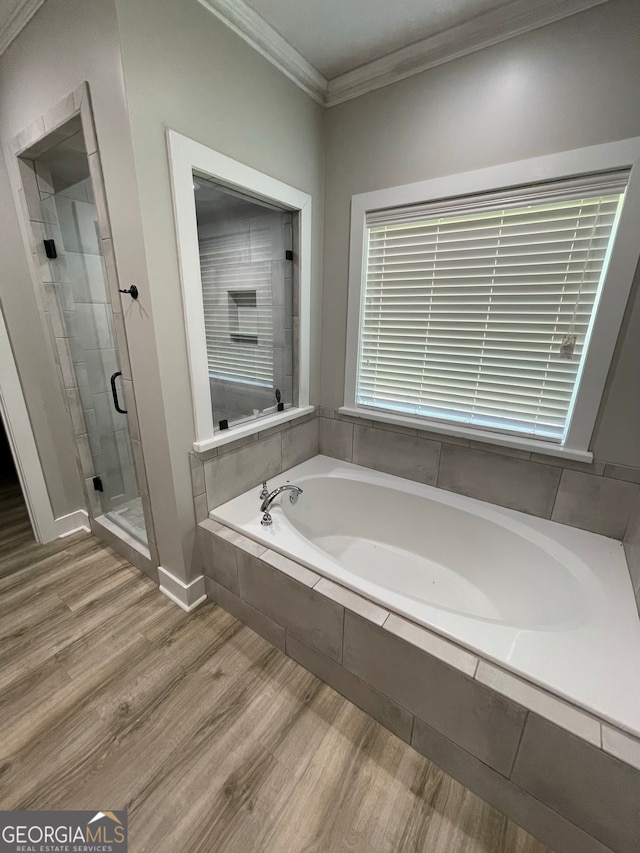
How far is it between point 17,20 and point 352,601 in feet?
8.49

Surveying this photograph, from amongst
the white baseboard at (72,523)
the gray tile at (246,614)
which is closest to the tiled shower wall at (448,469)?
the gray tile at (246,614)

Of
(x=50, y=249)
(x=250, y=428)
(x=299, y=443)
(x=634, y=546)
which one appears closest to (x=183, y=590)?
(x=250, y=428)

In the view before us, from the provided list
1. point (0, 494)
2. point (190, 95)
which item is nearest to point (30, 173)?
point (190, 95)

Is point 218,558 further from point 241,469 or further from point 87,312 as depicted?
point 87,312

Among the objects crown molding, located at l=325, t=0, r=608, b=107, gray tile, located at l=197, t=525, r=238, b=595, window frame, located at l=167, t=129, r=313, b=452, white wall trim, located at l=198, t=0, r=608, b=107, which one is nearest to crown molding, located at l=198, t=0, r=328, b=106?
white wall trim, located at l=198, t=0, r=608, b=107

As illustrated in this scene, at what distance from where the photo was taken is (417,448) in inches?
79.4

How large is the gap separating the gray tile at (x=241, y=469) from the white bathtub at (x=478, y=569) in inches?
2.6

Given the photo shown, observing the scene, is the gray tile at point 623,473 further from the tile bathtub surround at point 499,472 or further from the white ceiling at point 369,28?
the white ceiling at point 369,28

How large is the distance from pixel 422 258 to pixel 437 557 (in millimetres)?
1612

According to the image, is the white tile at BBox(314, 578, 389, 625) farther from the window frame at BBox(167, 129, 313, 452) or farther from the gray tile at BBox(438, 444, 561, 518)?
the gray tile at BBox(438, 444, 561, 518)

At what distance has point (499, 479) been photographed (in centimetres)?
179

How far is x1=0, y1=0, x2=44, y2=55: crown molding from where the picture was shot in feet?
4.26

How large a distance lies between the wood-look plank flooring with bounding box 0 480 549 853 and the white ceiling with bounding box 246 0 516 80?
2636 mm

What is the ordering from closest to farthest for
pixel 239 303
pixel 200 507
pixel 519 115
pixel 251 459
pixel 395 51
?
pixel 519 115
pixel 395 51
pixel 200 507
pixel 251 459
pixel 239 303
